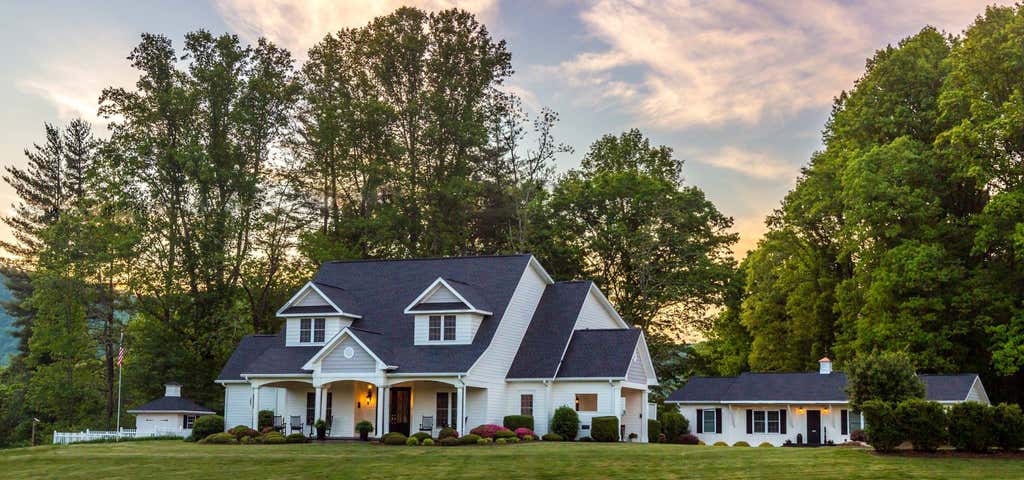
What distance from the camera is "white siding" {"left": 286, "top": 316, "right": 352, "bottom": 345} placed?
43.8 m

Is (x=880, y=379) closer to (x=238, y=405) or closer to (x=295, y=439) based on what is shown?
(x=295, y=439)

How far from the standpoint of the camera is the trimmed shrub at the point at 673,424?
4841 cm

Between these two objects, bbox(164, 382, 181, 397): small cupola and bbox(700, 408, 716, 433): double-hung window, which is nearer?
bbox(164, 382, 181, 397): small cupola

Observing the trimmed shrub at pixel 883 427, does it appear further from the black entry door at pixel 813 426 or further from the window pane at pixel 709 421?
the window pane at pixel 709 421

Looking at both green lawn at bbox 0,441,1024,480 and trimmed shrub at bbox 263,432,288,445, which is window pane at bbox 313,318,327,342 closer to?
trimmed shrub at bbox 263,432,288,445

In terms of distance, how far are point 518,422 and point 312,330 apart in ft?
33.5

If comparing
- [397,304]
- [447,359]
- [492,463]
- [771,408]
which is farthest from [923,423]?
Result: [771,408]

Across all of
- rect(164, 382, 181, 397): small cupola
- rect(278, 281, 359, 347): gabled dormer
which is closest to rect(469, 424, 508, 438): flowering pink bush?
rect(278, 281, 359, 347): gabled dormer

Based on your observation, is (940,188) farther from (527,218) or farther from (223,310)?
(223,310)

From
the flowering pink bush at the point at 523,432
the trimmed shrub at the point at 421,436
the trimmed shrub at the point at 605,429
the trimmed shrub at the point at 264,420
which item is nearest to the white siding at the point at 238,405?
the trimmed shrub at the point at 264,420

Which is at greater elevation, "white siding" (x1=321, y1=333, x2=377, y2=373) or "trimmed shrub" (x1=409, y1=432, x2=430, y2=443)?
"white siding" (x1=321, y1=333, x2=377, y2=373)

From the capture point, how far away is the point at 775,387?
50469mm

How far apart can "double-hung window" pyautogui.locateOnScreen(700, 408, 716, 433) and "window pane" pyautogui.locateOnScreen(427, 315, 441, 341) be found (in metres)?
16.9

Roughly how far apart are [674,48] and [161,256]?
32.6 meters
